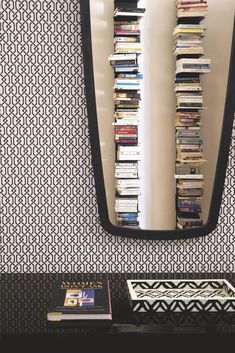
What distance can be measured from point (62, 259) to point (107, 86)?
0.76 meters

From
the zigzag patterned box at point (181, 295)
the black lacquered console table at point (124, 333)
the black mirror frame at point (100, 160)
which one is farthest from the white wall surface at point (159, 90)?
the black lacquered console table at point (124, 333)

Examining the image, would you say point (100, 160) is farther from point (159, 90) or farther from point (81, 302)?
point (81, 302)

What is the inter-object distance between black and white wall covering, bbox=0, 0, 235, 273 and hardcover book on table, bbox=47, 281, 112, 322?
0.84ft

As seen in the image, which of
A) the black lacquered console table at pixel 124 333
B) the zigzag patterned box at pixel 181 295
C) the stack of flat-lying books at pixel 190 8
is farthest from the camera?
the stack of flat-lying books at pixel 190 8

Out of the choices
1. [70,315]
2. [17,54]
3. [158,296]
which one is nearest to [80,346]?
[70,315]

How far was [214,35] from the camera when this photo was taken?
1.85 meters

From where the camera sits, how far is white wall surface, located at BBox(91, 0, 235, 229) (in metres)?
1.84

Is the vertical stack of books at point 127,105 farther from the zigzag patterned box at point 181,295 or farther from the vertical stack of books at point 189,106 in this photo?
the zigzag patterned box at point 181,295

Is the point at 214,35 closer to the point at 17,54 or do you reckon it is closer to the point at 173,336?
the point at 17,54

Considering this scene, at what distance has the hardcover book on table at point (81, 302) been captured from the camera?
1.40 metres

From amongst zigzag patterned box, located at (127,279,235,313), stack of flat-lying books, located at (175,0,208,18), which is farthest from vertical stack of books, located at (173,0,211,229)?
zigzag patterned box, located at (127,279,235,313)

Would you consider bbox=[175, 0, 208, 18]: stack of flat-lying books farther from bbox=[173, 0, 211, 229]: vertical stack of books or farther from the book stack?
the book stack

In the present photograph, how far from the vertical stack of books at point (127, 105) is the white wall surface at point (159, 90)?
0.03 m

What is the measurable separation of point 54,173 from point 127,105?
423mm
